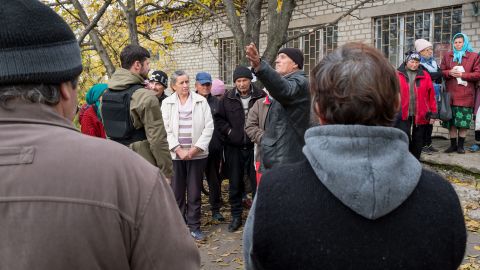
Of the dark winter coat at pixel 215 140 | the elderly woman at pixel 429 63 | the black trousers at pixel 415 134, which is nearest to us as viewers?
the dark winter coat at pixel 215 140

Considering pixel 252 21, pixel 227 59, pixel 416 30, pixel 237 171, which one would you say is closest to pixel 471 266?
pixel 237 171

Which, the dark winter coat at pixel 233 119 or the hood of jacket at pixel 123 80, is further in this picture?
the dark winter coat at pixel 233 119

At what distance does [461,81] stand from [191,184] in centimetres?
476

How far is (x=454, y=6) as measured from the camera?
8.16m

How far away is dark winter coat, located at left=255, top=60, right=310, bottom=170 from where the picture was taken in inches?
134

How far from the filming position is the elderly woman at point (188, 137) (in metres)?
4.90

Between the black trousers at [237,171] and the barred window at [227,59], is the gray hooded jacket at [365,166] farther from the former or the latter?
the barred window at [227,59]

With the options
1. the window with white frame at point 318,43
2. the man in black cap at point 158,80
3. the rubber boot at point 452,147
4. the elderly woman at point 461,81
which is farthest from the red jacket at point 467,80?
the man in black cap at point 158,80

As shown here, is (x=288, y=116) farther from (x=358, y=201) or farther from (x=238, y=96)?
(x=358, y=201)

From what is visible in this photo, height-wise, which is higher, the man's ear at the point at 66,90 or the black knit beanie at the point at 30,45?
the black knit beanie at the point at 30,45

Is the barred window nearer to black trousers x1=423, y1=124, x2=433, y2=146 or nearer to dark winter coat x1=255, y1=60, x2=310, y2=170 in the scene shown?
black trousers x1=423, y1=124, x2=433, y2=146

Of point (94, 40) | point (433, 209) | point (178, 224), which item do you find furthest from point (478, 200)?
point (94, 40)

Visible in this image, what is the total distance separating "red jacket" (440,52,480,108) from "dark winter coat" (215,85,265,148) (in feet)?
11.8

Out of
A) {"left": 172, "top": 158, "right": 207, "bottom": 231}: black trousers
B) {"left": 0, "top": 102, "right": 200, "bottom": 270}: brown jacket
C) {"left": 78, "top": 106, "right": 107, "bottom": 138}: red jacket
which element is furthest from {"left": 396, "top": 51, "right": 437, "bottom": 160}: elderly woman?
{"left": 0, "top": 102, "right": 200, "bottom": 270}: brown jacket
